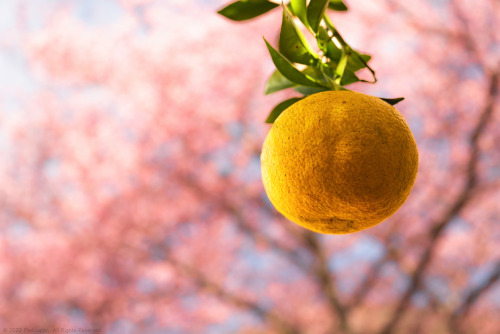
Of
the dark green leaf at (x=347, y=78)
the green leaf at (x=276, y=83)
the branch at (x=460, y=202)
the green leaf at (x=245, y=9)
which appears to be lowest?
the branch at (x=460, y=202)

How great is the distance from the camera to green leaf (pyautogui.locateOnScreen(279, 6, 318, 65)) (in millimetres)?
A: 422

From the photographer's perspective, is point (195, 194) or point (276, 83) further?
point (195, 194)

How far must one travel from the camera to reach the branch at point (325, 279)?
12.6 feet

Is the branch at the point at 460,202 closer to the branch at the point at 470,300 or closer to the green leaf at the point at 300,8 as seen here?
the branch at the point at 470,300

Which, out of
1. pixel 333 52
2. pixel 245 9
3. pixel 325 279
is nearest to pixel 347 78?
pixel 333 52

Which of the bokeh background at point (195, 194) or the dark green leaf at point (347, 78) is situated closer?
the dark green leaf at point (347, 78)

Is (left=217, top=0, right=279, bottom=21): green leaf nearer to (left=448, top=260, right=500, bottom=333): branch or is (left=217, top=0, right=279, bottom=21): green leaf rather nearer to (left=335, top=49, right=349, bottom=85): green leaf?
(left=335, top=49, right=349, bottom=85): green leaf

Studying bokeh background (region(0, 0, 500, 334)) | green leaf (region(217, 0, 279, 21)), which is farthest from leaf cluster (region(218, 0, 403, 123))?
bokeh background (region(0, 0, 500, 334))

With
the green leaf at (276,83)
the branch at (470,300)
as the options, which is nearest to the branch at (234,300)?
the branch at (470,300)

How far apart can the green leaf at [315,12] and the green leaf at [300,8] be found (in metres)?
0.02

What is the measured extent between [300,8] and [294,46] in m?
0.05

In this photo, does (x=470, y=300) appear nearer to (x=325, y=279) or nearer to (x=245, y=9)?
(x=325, y=279)

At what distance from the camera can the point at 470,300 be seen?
12.4 ft

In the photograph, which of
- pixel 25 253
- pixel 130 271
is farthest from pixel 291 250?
pixel 25 253
